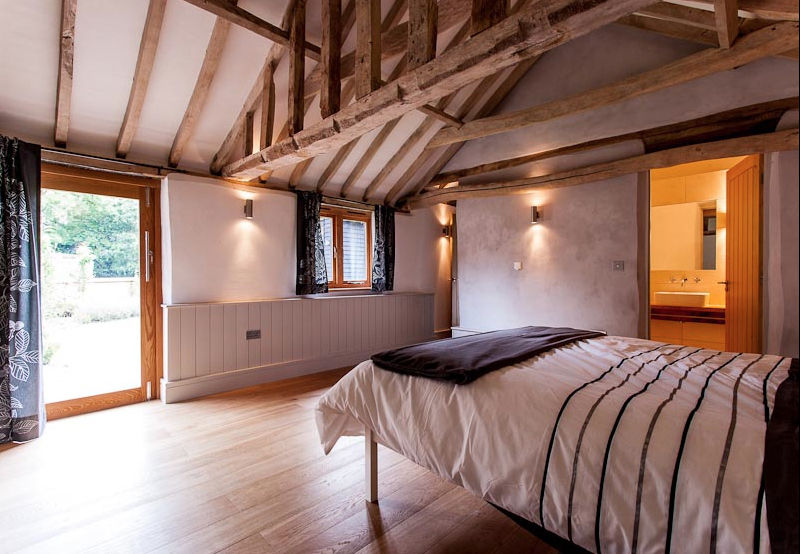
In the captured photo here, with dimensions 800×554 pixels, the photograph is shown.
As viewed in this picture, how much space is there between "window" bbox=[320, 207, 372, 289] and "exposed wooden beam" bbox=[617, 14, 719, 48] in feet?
11.5

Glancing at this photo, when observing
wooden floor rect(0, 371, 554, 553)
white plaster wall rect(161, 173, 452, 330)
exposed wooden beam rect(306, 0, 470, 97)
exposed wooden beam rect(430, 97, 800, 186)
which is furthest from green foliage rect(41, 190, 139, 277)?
exposed wooden beam rect(430, 97, 800, 186)

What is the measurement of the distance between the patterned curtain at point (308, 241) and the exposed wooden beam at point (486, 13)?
3014 mm

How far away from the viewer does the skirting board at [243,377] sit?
354 centimetres

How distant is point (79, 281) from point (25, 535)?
2079mm

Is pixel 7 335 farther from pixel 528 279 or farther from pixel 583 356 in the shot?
pixel 528 279

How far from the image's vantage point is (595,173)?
4.02 m

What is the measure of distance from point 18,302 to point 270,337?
1.99 m

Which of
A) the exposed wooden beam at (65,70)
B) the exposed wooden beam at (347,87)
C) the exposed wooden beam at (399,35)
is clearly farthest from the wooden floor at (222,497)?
the exposed wooden beam at (399,35)

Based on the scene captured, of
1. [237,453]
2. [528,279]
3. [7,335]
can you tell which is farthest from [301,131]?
[528,279]

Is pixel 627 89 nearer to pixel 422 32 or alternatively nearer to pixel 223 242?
pixel 422 32

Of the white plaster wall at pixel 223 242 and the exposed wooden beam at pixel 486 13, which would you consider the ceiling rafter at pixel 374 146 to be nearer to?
the white plaster wall at pixel 223 242

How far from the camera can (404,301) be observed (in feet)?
18.3

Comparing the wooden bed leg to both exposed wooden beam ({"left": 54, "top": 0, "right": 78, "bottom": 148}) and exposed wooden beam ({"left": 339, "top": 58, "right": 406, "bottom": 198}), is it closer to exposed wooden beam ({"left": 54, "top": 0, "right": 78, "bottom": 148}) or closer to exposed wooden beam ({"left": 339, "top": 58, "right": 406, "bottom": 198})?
exposed wooden beam ({"left": 54, "top": 0, "right": 78, "bottom": 148})

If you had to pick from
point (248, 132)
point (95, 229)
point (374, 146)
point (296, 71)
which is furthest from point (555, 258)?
point (95, 229)
